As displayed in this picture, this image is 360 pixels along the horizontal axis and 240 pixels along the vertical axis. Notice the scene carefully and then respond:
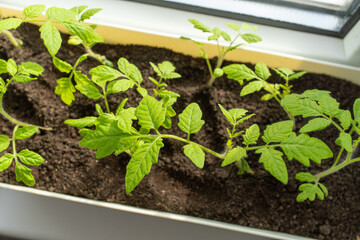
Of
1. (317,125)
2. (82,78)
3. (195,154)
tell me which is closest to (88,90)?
(82,78)

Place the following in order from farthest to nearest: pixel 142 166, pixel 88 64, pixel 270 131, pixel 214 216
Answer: pixel 88 64 < pixel 214 216 < pixel 270 131 < pixel 142 166

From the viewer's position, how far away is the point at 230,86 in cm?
118

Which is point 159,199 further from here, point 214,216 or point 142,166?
point 142,166

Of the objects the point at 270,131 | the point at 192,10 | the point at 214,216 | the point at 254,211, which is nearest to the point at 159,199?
the point at 214,216

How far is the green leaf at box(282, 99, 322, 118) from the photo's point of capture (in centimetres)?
83

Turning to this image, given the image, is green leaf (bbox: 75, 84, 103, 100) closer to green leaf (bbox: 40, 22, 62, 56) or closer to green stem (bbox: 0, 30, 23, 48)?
green leaf (bbox: 40, 22, 62, 56)

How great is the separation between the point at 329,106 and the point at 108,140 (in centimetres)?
54

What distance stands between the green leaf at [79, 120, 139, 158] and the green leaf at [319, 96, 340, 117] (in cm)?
46

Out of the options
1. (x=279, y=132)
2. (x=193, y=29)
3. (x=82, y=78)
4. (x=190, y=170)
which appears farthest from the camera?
(x=193, y=29)

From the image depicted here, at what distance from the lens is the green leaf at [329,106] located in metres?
0.82

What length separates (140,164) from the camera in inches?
28.3

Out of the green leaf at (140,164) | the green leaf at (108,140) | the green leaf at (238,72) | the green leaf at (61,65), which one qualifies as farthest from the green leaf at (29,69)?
the green leaf at (238,72)

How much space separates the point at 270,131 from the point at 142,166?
333mm

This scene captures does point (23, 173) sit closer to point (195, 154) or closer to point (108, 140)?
point (108, 140)
